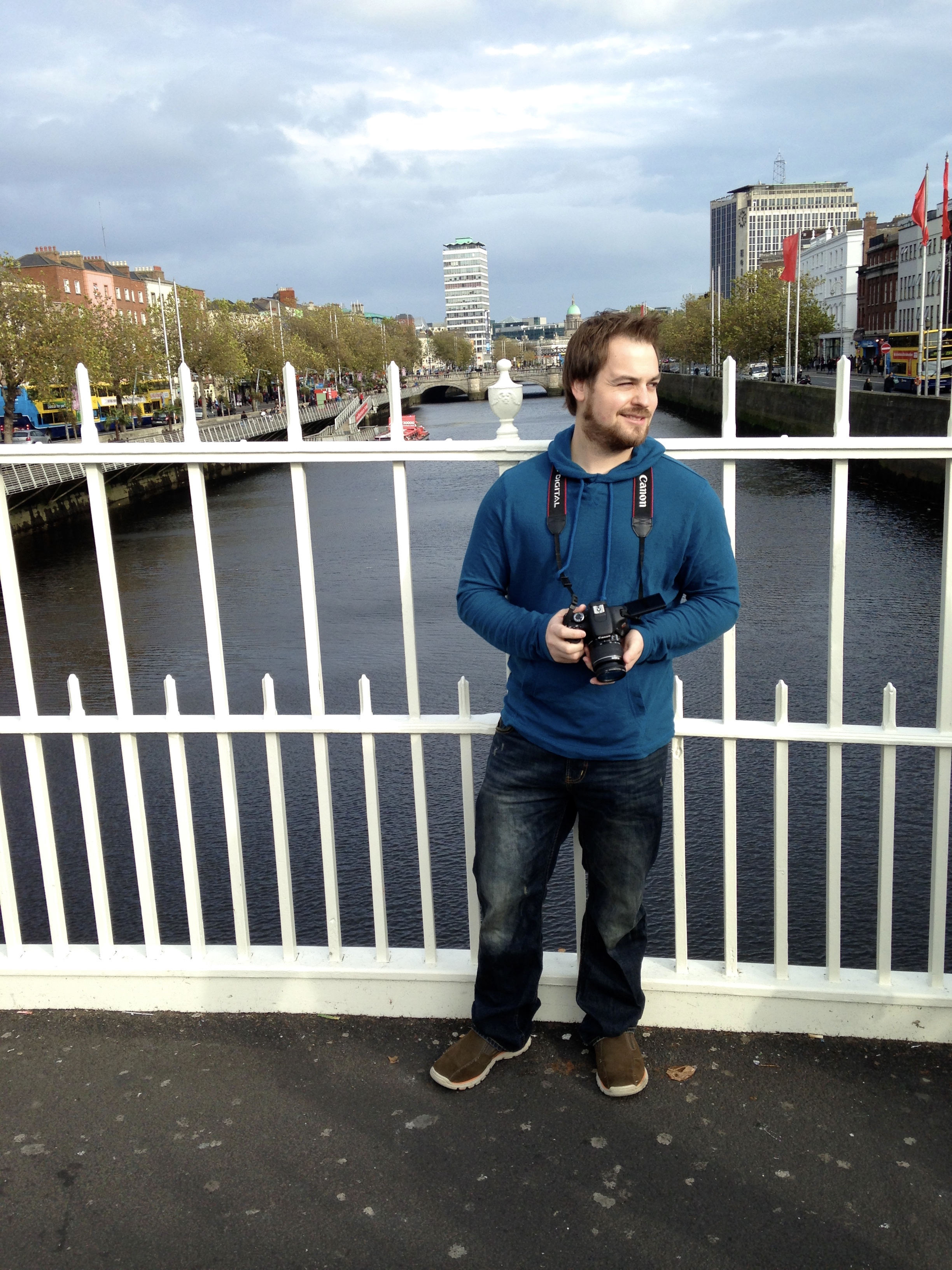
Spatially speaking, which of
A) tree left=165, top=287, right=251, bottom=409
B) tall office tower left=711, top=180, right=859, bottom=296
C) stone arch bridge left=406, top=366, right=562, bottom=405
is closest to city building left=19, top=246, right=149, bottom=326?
tree left=165, top=287, right=251, bottom=409

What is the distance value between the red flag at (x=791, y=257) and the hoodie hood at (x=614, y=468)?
39817 mm

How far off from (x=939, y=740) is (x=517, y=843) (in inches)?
40.2

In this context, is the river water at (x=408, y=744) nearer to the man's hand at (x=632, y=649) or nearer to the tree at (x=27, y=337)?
the man's hand at (x=632, y=649)

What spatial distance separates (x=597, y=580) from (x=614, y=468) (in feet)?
0.80

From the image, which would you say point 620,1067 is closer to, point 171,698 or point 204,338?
point 171,698

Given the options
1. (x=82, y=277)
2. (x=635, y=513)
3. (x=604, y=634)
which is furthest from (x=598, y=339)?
(x=82, y=277)

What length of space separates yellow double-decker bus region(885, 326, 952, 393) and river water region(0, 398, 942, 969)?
16938mm

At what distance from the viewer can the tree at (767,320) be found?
5634cm

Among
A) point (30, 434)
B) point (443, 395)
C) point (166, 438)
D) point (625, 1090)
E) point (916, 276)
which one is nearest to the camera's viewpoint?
point (625, 1090)

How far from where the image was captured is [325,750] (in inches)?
110

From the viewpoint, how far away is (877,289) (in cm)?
7756

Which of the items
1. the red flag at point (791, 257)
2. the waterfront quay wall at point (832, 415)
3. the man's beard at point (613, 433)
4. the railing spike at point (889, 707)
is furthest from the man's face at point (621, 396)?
the red flag at point (791, 257)

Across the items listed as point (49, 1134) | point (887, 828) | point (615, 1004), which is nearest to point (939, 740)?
point (887, 828)

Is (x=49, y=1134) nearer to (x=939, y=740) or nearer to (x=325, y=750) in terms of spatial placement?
(x=325, y=750)
